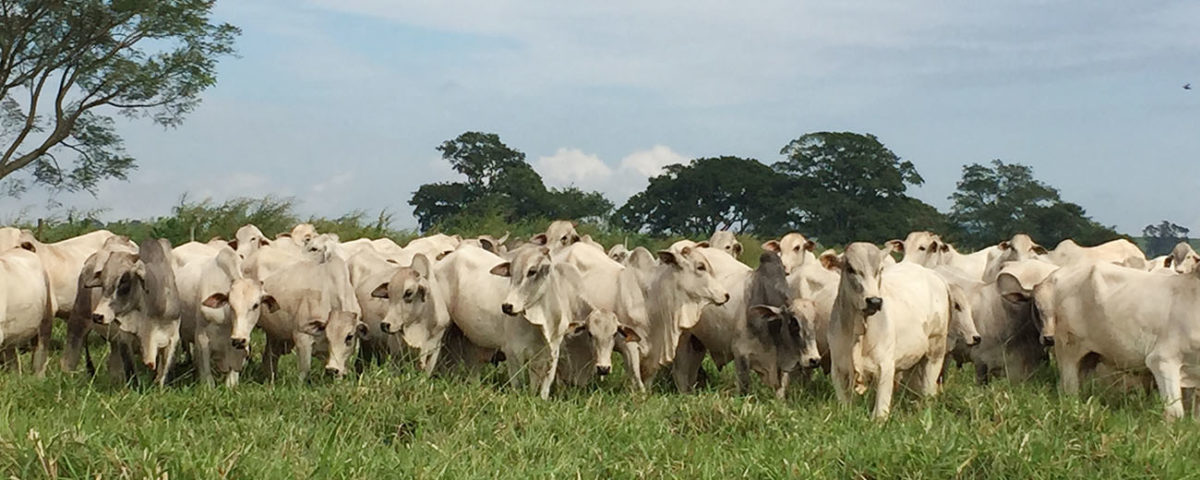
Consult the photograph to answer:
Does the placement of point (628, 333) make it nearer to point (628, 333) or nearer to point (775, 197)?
point (628, 333)

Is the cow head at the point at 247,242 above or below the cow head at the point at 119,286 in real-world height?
below

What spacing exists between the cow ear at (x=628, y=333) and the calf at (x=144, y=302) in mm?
3377

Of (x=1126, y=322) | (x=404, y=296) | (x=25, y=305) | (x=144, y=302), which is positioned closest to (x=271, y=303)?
(x=144, y=302)

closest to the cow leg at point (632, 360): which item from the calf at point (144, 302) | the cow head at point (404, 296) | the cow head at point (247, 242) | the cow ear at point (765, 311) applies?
the cow ear at point (765, 311)

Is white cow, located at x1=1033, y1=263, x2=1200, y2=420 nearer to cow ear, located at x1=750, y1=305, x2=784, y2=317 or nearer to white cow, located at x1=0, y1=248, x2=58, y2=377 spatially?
cow ear, located at x1=750, y1=305, x2=784, y2=317

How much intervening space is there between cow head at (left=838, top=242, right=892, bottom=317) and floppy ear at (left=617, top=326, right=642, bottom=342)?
71.9 inches

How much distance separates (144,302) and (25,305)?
4.76ft

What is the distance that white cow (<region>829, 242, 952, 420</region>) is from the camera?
8211mm

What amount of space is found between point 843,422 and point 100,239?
338 inches

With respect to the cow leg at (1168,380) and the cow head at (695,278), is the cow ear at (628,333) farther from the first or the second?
the cow leg at (1168,380)

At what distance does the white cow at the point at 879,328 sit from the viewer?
8.21 m

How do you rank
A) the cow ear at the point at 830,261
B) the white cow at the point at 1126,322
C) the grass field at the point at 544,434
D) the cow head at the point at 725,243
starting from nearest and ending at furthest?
the grass field at the point at 544,434
the white cow at the point at 1126,322
the cow ear at the point at 830,261
the cow head at the point at 725,243

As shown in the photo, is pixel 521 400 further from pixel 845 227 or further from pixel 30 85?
pixel 845 227

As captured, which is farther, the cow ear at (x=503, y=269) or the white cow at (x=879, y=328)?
the cow ear at (x=503, y=269)
